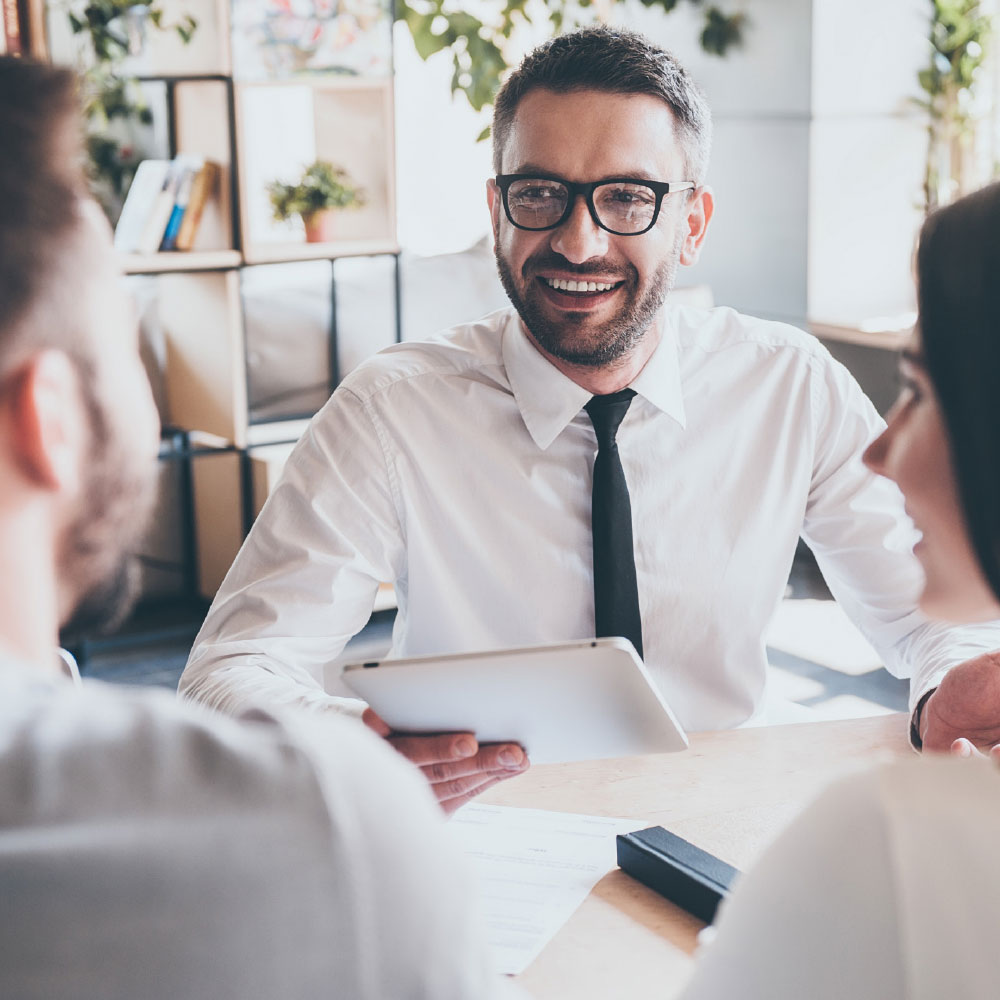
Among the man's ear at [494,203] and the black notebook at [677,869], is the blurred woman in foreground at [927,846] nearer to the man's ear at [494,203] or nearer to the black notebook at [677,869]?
the black notebook at [677,869]

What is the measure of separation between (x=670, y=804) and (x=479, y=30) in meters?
3.71

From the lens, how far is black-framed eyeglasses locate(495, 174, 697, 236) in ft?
5.66

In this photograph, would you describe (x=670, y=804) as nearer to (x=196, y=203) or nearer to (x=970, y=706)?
(x=970, y=706)

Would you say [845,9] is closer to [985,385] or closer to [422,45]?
[422,45]

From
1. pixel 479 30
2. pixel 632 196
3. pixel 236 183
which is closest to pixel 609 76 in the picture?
pixel 632 196

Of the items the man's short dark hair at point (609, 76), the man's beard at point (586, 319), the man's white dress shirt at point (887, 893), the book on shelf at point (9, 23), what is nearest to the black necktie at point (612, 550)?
the man's beard at point (586, 319)

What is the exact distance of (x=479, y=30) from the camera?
14.6 ft

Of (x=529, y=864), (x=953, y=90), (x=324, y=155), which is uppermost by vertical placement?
(x=953, y=90)

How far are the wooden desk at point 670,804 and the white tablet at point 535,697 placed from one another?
11 cm

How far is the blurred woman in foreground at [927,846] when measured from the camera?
629mm

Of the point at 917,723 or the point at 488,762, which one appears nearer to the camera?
the point at 488,762

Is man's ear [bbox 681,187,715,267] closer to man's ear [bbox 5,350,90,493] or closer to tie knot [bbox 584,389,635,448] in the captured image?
tie knot [bbox 584,389,635,448]

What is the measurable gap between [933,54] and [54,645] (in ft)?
14.3

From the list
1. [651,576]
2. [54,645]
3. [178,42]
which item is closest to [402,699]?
[54,645]
